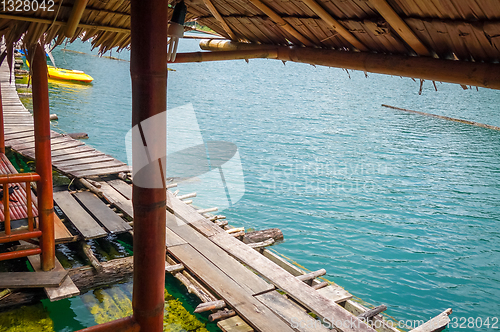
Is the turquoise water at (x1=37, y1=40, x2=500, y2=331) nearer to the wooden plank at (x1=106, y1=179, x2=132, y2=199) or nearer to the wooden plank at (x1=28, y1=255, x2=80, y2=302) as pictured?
the wooden plank at (x1=106, y1=179, x2=132, y2=199)

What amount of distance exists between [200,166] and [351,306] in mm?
7843

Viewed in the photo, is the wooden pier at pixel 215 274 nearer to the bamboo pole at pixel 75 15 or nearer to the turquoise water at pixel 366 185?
the turquoise water at pixel 366 185

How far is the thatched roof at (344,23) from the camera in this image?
7.26 ft

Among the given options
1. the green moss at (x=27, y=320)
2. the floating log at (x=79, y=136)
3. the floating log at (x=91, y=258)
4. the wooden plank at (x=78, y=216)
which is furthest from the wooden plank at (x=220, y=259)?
the floating log at (x=79, y=136)

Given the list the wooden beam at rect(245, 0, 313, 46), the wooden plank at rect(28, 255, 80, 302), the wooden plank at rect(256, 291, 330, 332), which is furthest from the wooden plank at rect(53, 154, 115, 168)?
the wooden beam at rect(245, 0, 313, 46)

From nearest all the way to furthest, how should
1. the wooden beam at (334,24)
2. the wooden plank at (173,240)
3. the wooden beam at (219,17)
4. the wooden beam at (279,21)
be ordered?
the wooden beam at (334,24), the wooden beam at (279,21), the wooden beam at (219,17), the wooden plank at (173,240)

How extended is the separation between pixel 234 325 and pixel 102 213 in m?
2.92

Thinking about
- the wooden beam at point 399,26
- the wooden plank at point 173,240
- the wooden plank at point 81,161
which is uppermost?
the wooden beam at point 399,26

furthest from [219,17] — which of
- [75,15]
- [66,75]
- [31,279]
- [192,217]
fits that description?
[66,75]

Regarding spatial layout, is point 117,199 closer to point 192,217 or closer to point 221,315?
point 192,217

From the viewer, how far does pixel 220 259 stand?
17.1ft

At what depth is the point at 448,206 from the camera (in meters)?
10.6

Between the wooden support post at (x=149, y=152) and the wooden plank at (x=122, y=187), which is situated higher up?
the wooden support post at (x=149, y=152)

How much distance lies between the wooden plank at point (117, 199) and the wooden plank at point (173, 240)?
75 cm
